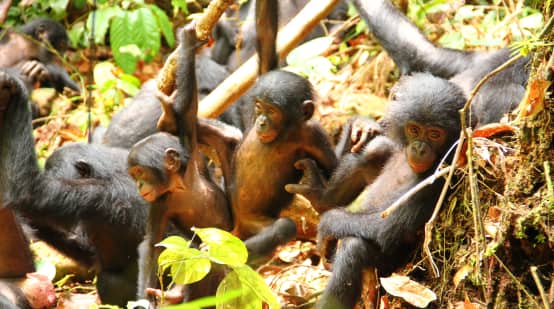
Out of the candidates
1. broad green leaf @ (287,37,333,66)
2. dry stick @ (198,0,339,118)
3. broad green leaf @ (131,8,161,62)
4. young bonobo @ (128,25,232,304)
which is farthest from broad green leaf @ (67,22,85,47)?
young bonobo @ (128,25,232,304)

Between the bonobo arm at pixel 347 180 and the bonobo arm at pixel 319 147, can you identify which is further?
the bonobo arm at pixel 319 147

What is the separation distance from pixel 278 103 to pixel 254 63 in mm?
816

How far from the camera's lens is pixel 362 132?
574cm

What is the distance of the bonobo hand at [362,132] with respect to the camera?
18.6 ft

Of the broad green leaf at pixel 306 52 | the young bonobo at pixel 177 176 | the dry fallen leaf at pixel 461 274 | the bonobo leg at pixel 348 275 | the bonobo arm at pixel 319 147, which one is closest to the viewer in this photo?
the dry fallen leaf at pixel 461 274

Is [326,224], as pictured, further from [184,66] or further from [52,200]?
[52,200]

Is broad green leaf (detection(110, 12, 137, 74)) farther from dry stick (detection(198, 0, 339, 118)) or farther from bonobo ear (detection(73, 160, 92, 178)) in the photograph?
bonobo ear (detection(73, 160, 92, 178))

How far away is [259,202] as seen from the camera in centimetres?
623

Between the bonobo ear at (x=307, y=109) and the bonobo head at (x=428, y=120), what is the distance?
881 millimetres

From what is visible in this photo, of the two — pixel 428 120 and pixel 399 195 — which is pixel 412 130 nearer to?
pixel 428 120

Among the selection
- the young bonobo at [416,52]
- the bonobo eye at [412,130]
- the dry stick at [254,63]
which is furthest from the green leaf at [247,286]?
the young bonobo at [416,52]

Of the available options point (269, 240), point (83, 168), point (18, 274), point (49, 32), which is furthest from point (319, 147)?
point (49, 32)

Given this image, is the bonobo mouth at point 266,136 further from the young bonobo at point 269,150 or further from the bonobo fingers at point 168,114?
the bonobo fingers at point 168,114

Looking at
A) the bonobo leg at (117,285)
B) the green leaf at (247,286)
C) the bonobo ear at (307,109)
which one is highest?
the bonobo ear at (307,109)
